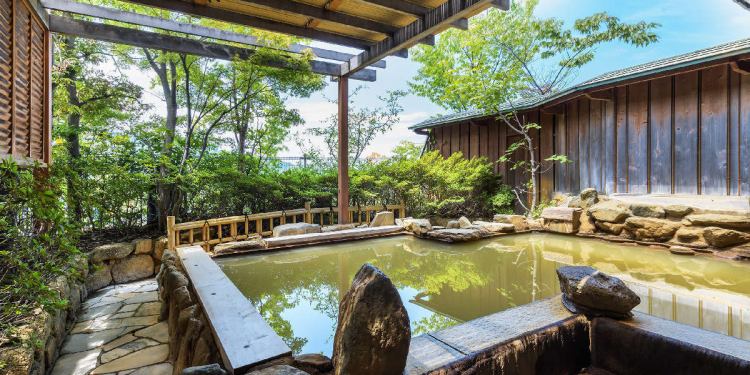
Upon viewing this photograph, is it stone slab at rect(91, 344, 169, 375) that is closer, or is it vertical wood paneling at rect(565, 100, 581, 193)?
stone slab at rect(91, 344, 169, 375)

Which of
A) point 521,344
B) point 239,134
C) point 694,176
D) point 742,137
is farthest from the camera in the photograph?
point 239,134

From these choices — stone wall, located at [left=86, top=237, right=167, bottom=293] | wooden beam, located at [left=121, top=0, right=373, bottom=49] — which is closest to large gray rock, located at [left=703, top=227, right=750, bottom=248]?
wooden beam, located at [left=121, top=0, right=373, bottom=49]

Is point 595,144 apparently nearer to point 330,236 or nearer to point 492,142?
point 492,142

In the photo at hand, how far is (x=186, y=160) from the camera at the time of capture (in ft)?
18.1

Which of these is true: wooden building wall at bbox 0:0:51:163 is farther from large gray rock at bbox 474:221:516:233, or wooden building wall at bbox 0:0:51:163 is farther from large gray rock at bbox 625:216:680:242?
large gray rock at bbox 625:216:680:242

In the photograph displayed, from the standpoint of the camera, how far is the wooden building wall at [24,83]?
295 cm

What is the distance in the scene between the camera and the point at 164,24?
13.6 feet

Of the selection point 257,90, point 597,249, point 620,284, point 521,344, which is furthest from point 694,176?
point 257,90

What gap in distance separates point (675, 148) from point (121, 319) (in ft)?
27.7

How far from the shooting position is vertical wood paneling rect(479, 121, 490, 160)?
9.53 m

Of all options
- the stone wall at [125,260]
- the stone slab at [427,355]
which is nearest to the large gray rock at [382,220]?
the stone wall at [125,260]

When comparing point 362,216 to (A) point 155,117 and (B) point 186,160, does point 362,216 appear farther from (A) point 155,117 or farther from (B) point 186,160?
(A) point 155,117

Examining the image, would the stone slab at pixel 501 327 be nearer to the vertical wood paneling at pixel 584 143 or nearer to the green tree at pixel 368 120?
the vertical wood paneling at pixel 584 143

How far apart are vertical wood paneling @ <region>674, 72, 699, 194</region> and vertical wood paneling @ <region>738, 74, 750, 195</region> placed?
0.54 metres
